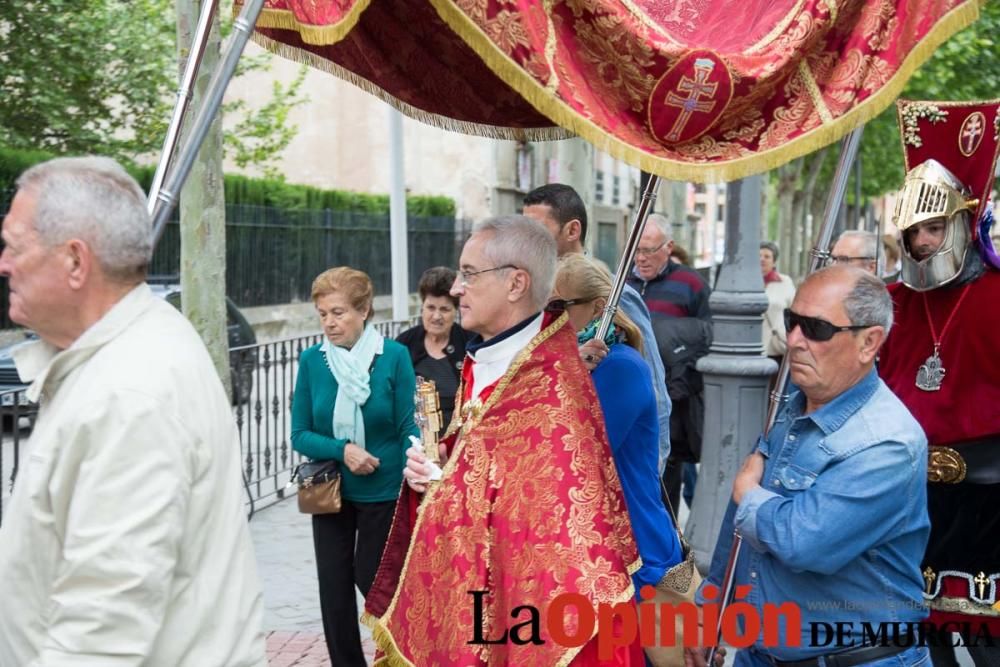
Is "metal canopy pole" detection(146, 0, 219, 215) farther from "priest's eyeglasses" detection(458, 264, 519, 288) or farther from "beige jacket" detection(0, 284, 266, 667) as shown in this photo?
"priest's eyeglasses" detection(458, 264, 519, 288)

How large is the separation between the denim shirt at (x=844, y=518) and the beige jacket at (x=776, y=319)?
21.8 feet

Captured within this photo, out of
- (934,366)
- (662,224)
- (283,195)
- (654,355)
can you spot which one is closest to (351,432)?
(654,355)

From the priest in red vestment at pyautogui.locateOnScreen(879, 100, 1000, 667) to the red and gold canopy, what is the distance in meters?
1.48

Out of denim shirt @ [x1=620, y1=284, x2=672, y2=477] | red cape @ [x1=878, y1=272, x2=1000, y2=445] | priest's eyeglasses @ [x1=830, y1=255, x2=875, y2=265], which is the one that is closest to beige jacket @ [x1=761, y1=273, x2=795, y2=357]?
priest's eyeglasses @ [x1=830, y1=255, x2=875, y2=265]

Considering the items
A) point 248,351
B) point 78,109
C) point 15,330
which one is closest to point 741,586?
point 248,351

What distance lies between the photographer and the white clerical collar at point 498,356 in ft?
11.9

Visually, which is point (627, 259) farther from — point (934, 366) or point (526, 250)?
point (934, 366)

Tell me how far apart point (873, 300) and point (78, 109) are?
19.0 meters

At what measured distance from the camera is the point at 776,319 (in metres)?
10.5

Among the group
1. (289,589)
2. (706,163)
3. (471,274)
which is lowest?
(289,589)

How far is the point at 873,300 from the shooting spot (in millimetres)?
3396

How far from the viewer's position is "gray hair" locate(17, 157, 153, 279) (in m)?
2.42

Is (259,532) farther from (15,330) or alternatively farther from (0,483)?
(15,330)

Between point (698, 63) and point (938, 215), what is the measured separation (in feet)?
5.94
